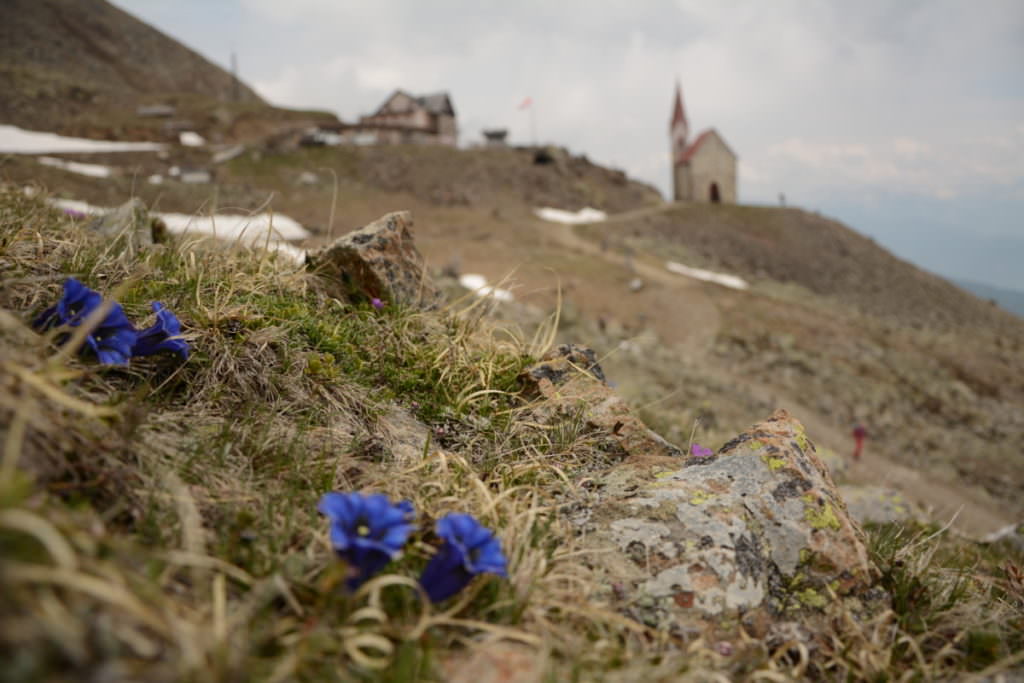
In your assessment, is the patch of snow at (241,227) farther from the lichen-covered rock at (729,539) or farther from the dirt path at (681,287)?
the dirt path at (681,287)

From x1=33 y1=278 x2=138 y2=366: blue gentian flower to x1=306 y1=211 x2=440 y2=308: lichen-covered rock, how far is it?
1.73 m

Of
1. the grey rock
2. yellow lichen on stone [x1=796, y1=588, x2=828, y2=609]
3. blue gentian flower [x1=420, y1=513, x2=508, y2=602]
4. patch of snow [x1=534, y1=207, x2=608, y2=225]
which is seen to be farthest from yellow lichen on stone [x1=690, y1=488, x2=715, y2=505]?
patch of snow [x1=534, y1=207, x2=608, y2=225]

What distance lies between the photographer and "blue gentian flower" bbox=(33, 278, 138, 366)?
2.11 meters

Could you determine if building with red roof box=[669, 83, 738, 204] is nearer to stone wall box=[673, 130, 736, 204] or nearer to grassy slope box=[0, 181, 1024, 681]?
stone wall box=[673, 130, 736, 204]

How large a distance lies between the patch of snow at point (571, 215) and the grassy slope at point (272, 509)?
3912 cm

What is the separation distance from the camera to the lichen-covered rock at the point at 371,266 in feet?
12.5

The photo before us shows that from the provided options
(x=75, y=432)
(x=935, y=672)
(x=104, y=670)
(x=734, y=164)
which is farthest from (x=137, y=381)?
(x=734, y=164)

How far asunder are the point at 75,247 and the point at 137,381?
1.15 metres

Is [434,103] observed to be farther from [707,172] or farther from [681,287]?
[681,287]

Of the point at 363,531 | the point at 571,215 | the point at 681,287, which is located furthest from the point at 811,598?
the point at 571,215

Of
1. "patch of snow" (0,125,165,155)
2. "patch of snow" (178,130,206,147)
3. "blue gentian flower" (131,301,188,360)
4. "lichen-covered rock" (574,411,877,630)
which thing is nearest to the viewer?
"lichen-covered rock" (574,411,877,630)

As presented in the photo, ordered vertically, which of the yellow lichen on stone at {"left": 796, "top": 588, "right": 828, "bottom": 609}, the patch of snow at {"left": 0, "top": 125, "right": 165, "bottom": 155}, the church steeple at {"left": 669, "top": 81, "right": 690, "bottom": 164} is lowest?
the yellow lichen on stone at {"left": 796, "top": 588, "right": 828, "bottom": 609}

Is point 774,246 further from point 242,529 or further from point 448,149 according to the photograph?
point 242,529

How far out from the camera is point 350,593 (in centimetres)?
163
